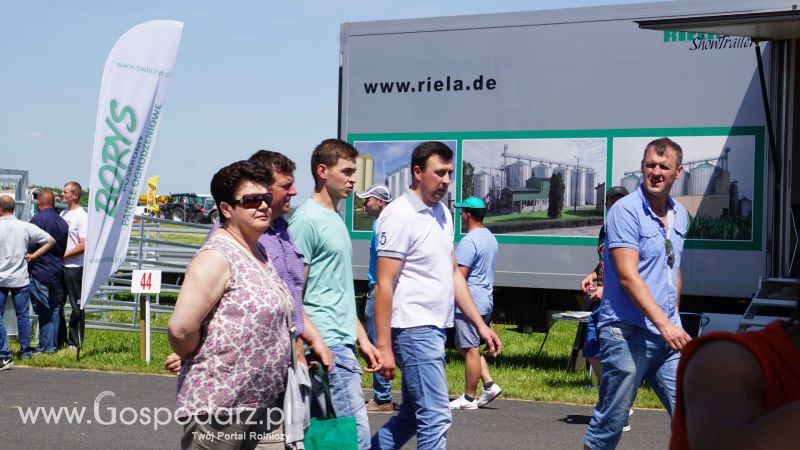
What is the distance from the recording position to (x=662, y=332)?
5.33 meters

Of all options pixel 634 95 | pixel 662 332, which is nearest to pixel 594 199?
pixel 634 95

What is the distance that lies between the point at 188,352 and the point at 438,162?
2.23 m

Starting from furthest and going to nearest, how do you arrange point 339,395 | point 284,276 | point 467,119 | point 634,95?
point 467,119
point 634,95
point 339,395
point 284,276

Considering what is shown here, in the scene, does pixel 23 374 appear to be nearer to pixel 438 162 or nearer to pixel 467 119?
pixel 467 119

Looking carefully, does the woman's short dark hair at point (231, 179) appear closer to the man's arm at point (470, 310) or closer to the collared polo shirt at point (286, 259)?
the collared polo shirt at point (286, 259)

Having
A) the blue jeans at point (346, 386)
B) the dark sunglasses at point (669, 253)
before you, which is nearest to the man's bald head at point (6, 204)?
the blue jeans at point (346, 386)

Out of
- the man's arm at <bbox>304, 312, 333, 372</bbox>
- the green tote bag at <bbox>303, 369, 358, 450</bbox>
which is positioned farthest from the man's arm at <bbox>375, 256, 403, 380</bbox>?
the green tote bag at <bbox>303, 369, 358, 450</bbox>

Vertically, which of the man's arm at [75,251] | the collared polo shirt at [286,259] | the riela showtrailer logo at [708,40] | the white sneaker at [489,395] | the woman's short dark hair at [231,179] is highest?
the riela showtrailer logo at [708,40]

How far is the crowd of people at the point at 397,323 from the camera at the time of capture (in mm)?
1781

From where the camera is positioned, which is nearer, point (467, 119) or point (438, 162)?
point (438, 162)

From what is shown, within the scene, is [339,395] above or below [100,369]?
above

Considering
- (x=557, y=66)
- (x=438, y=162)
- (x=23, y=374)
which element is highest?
(x=557, y=66)

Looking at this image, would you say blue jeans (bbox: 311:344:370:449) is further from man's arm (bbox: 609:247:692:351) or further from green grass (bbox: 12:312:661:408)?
green grass (bbox: 12:312:661:408)

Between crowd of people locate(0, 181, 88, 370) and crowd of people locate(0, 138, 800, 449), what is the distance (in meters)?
7.69
